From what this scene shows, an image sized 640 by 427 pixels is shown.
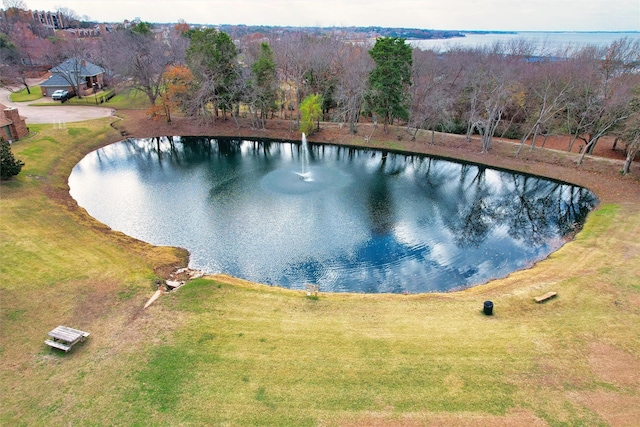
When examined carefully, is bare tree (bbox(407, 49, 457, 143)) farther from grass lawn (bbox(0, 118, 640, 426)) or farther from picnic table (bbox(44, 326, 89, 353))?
picnic table (bbox(44, 326, 89, 353))

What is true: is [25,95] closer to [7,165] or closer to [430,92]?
[7,165]

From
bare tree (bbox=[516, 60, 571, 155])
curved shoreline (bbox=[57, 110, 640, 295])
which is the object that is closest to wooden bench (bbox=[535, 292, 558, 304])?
curved shoreline (bbox=[57, 110, 640, 295])

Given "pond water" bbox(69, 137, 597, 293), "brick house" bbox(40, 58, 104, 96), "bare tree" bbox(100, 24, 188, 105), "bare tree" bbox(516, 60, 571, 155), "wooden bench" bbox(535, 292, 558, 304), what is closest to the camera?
"wooden bench" bbox(535, 292, 558, 304)

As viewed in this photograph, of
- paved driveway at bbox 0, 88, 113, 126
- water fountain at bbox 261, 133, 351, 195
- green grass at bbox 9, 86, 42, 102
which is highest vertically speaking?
green grass at bbox 9, 86, 42, 102

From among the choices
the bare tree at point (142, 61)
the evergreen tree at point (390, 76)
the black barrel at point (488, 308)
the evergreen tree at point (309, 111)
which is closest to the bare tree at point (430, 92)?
the evergreen tree at point (390, 76)

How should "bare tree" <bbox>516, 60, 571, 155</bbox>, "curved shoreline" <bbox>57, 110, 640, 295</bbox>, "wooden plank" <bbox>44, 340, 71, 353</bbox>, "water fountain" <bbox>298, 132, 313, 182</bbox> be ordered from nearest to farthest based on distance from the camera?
"wooden plank" <bbox>44, 340, 71, 353</bbox>, "curved shoreline" <bbox>57, 110, 640, 295</bbox>, "water fountain" <bbox>298, 132, 313, 182</bbox>, "bare tree" <bbox>516, 60, 571, 155</bbox>

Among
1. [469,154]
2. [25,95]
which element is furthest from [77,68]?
[469,154]

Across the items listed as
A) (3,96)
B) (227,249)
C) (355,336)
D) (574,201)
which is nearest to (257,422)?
(355,336)
